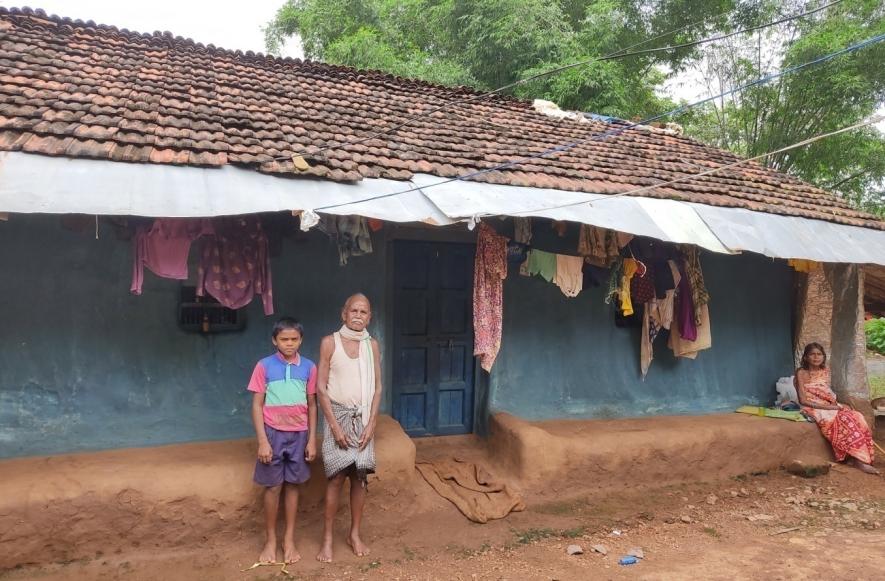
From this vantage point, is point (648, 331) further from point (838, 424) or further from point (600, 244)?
point (838, 424)

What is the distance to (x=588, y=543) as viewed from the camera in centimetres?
448

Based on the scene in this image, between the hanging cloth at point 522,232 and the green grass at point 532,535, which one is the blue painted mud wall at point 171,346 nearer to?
the hanging cloth at point 522,232

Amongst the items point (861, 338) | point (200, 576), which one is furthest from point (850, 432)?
Result: point (200, 576)

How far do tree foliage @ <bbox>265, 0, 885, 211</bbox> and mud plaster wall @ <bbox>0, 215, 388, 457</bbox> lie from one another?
9.63 m

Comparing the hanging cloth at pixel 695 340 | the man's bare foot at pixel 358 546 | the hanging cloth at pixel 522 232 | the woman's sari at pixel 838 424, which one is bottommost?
the man's bare foot at pixel 358 546

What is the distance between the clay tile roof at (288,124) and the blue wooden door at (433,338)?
1.07 m

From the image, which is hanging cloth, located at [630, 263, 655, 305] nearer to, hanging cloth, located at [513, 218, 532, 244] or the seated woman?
hanging cloth, located at [513, 218, 532, 244]

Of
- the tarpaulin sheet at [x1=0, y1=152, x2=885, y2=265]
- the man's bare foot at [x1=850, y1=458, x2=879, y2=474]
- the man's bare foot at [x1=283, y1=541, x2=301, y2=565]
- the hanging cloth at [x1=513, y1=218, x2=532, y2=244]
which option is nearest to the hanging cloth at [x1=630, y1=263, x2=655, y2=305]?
the tarpaulin sheet at [x1=0, y1=152, x2=885, y2=265]

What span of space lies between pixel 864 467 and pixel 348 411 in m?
5.71

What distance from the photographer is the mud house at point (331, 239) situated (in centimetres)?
422

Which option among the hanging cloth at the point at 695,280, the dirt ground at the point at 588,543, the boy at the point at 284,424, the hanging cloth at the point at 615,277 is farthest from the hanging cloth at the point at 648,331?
the boy at the point at 284,424

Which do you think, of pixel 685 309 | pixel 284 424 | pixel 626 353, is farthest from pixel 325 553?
pixel 685 309

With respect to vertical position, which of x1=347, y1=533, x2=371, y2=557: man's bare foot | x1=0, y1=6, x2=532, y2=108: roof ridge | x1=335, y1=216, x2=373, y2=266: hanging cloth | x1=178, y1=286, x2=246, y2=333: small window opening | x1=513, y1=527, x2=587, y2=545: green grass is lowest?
x1=513, y1=527, x2=587, y2=545: green grass

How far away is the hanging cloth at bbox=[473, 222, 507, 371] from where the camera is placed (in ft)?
17.2
